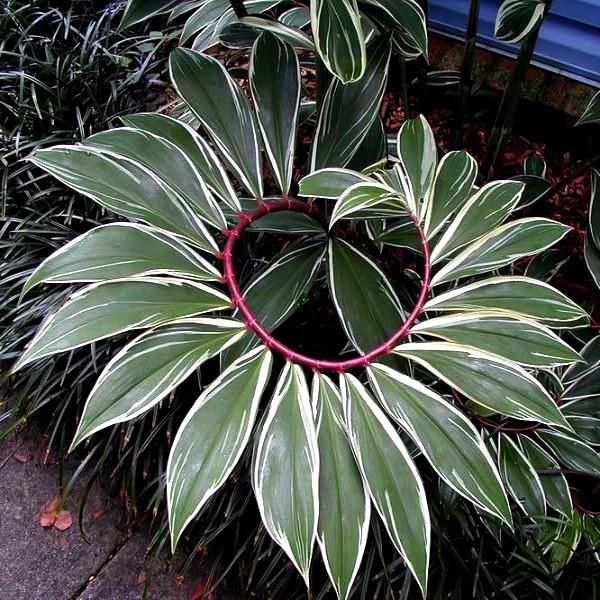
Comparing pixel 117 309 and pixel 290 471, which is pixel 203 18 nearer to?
pixel 117 309

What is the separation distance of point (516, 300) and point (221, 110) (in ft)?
1.99

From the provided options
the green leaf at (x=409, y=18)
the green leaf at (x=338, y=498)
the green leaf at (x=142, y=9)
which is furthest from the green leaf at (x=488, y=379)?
the green leaf at (x=142, y=9)

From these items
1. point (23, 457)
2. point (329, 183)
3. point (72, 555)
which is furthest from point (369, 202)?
point (23, 457)

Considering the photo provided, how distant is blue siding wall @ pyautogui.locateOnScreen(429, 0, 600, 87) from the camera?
70.8 inches

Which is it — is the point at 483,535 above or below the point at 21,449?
above

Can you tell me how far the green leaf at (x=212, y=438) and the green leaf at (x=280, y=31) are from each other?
0.63m

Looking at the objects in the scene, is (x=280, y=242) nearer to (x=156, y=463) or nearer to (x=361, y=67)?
(x=156, y=463)

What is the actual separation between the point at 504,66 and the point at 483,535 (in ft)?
4.65

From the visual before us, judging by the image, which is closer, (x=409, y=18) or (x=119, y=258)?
(x=119, y=258)

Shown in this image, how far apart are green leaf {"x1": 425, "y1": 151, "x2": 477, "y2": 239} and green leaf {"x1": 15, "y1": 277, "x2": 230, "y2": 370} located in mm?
388

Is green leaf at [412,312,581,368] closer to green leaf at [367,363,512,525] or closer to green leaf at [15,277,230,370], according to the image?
green leaf at [367,363,512,525]

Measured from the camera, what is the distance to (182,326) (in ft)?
3.00

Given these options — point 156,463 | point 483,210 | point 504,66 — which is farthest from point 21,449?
point 504,66

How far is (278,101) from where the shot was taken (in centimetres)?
117
